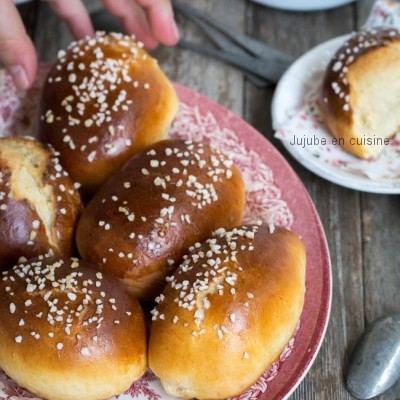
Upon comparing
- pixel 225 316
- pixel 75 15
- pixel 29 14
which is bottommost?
pixel 225 316

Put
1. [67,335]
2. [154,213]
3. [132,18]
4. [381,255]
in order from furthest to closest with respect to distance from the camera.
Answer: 1. [132,18]
2. [381,255]
3. [154,213]
4. [67,335]

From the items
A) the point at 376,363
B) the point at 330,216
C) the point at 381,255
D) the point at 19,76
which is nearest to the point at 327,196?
the point at 330,216

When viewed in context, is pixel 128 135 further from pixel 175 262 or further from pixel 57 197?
pixel 175 262

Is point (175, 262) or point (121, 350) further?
point (175, 262)

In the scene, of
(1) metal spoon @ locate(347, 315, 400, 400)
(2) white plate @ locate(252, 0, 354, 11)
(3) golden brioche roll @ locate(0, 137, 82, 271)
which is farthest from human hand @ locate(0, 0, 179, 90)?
(1) metal spoon @ locate(347, 315, 400, 400)

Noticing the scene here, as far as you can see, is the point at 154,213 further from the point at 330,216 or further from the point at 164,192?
the point at 330,216

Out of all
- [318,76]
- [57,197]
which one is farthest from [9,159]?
[318,76]
